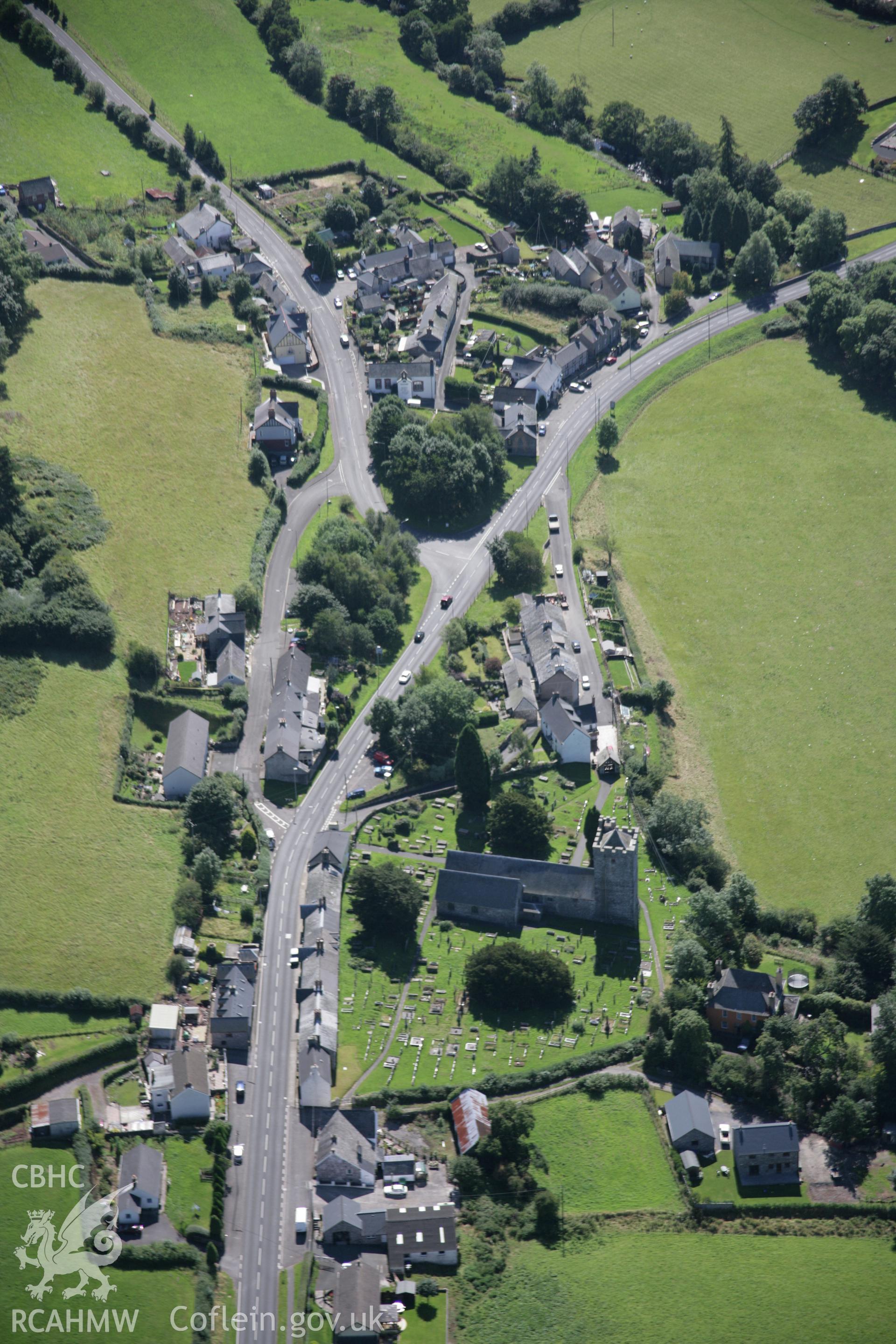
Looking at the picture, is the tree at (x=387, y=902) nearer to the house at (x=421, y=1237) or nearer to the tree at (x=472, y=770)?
the tree at (x=472, y=770)

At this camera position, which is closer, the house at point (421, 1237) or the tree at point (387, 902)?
the house at point (421, 1237)

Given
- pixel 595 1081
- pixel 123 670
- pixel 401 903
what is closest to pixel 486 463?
pixel 123 670

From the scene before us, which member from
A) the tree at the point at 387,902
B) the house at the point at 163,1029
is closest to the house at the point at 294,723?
the tree at the point at 387,902

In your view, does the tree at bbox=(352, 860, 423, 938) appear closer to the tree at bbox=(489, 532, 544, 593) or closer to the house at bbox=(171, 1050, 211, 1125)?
the house at bbox=(171, 1050, 211, 1125)

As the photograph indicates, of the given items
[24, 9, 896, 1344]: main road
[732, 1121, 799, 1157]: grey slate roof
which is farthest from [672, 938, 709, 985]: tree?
[24, 9, 896, 1344]: main road

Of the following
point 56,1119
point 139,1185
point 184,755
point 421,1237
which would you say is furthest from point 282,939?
point 421,1237

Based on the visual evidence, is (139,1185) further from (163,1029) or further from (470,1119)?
(470,1119)

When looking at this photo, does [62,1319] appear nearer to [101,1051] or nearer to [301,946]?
[101,1051]

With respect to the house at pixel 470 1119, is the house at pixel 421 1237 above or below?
below
